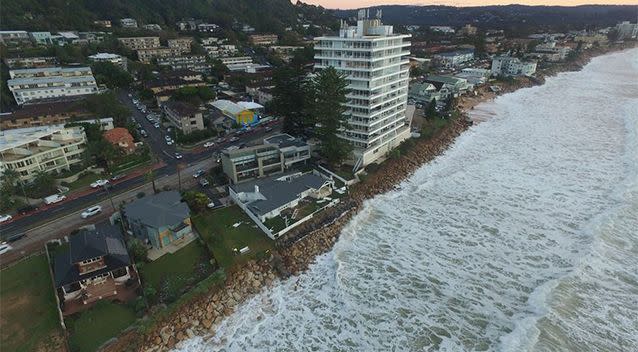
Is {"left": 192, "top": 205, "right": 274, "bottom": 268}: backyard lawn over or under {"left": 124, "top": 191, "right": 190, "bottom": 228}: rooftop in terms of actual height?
under

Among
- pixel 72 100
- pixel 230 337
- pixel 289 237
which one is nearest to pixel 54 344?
pixel 230 337

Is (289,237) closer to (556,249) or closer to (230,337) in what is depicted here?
(230,337)

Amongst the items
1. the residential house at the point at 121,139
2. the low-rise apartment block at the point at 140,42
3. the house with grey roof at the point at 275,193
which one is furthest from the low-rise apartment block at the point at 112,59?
the house with grey roof at the point at 275,193

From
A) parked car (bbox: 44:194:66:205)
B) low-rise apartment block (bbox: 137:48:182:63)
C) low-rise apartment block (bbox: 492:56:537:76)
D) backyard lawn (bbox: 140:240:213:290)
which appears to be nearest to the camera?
backyard lawn (bbox: 140:240:213:290)

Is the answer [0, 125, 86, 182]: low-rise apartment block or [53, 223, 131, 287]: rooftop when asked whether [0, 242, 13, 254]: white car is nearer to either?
[53, 223, 131, 287]: rooftop

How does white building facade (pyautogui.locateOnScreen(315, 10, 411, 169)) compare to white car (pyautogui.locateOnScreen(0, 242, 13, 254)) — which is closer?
white car (pyautogui.locateOnScreen(0, 242, 13, 254))

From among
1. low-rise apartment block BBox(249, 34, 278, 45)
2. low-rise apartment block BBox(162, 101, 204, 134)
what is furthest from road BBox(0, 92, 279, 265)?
low-rise apartment block BBox(249, 34, 278, 45)

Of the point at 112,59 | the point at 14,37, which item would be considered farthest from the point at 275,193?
the point at 14,37
